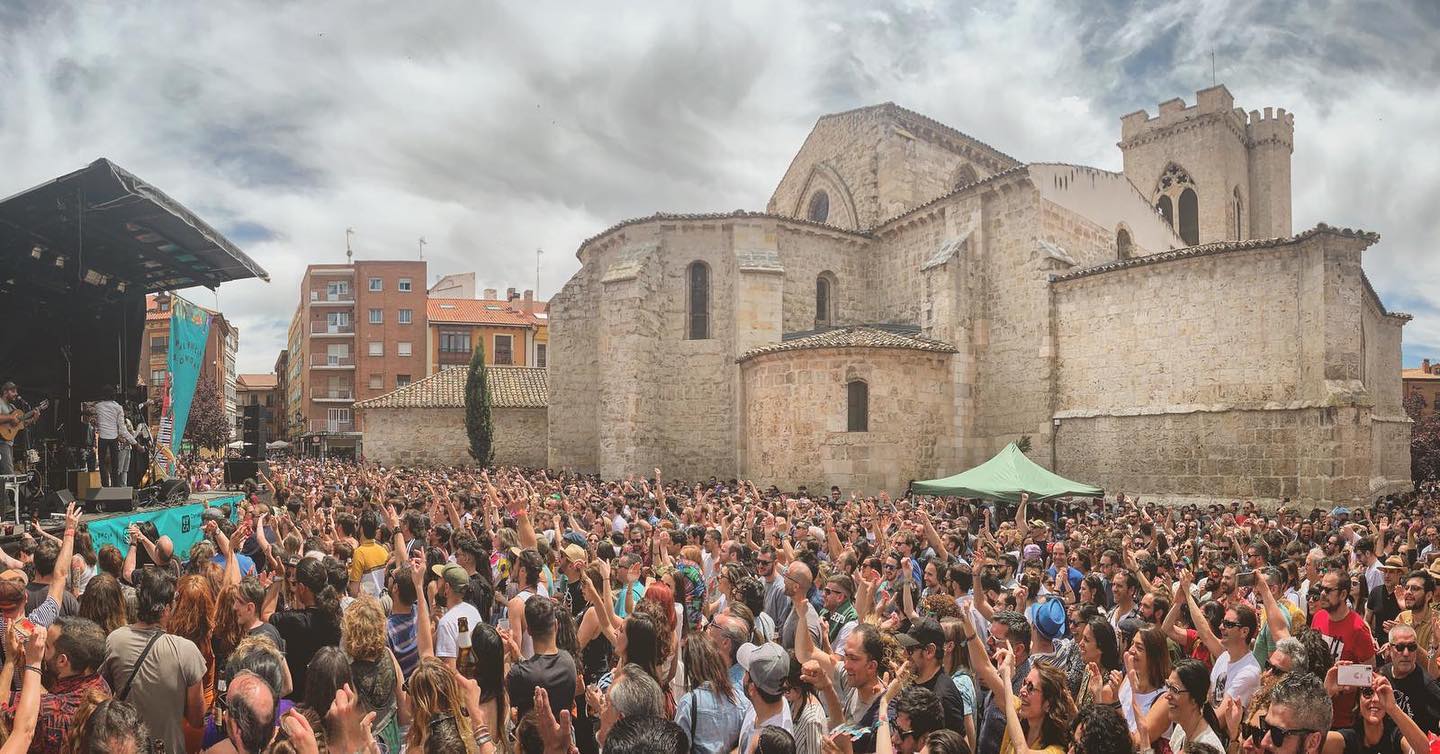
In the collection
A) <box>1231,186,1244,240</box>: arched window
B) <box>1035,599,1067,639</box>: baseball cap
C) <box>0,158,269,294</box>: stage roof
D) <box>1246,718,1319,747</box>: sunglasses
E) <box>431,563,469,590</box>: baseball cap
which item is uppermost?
<box>1231,186,1244,240</box>: arched window

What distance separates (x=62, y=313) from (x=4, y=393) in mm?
2475

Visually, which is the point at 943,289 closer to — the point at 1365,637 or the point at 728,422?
the point at 728,422

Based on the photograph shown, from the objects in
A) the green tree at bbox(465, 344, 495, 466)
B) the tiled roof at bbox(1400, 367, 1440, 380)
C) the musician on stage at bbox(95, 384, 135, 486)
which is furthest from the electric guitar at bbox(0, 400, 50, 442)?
the tiled roof at bbox(1400, 367, 1440, 380)

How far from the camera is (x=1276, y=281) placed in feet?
55.4

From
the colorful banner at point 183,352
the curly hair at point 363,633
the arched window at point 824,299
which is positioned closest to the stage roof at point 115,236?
the colorful banner at point 183,352

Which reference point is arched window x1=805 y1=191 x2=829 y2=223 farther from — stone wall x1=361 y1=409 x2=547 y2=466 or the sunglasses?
the sunglasses

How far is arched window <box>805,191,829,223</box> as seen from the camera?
96.5 ft

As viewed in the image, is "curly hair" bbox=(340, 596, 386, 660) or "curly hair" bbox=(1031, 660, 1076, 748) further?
"curly hair" bbox=(340, 596, 386, 660)

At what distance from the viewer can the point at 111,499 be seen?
37.1ft

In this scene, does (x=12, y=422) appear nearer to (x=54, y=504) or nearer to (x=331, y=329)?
(x=54, y=504)

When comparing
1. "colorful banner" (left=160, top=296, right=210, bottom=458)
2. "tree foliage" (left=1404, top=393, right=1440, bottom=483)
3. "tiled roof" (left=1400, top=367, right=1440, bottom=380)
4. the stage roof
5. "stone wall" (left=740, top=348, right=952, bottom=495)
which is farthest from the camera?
"tiled roof" (left=1400, top=367, right=1440, bottom=380)

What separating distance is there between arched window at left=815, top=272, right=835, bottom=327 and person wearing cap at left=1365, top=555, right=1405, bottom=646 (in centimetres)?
1854

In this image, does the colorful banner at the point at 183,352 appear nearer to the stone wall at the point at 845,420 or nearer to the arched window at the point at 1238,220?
the stone wall at the point at 845,420

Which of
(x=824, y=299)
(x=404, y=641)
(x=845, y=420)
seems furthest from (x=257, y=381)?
(x=404, y=641)
